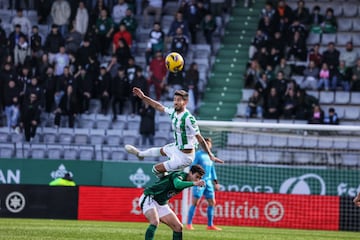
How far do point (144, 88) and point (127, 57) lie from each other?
6.46 feet

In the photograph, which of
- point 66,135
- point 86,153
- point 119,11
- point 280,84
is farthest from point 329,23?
point 66,135

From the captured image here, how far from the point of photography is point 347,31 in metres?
34.8

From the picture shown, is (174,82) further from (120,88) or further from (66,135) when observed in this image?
(66,135)

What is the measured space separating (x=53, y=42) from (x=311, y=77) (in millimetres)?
9170

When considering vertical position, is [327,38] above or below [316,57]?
above

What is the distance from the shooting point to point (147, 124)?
32125mm

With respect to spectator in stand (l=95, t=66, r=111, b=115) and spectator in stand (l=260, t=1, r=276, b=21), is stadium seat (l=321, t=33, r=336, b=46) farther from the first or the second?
spectator in stand (l=95, t=66, r=111, b=115)

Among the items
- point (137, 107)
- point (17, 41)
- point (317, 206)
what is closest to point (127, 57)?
point (137, 107)

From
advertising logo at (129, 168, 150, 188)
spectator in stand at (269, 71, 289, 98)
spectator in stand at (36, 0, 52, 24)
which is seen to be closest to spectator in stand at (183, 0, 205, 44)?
spectator in stand at (269, 71, 289, 98)

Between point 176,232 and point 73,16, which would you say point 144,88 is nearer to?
point 73,16

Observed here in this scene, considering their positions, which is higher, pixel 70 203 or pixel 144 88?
pixel 144 88

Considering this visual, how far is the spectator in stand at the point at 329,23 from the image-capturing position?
34.2m

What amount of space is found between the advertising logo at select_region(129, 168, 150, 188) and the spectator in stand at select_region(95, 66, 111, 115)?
12.7 ft

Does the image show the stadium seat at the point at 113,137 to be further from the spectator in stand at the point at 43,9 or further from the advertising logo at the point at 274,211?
the advertising logo at the point at 274,211
